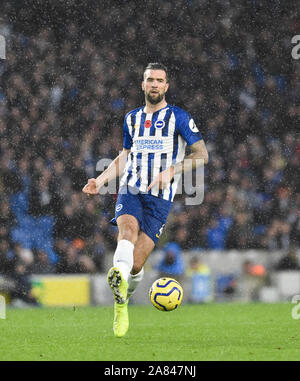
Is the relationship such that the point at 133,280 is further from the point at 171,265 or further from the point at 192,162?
the point at 171,265

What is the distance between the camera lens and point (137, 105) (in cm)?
1650

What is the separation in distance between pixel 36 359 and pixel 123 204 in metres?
1.87

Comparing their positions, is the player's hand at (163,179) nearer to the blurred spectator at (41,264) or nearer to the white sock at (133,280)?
the white sock at (133,280)

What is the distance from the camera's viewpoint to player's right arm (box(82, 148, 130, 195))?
632 cm

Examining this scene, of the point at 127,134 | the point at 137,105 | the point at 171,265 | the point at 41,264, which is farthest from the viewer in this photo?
the point at 137,105

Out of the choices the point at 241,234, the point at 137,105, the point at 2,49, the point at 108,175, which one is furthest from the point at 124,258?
the point at 2,49

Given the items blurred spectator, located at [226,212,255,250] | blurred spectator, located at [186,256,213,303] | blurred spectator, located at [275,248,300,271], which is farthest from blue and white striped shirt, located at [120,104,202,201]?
blurred spectator, located at [226,212,255,250]

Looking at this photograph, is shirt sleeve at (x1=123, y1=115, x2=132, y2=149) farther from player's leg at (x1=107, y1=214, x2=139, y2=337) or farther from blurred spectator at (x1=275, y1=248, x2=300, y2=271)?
blurred spectator at (x1=275, y1=248, x2=300, y2=271)

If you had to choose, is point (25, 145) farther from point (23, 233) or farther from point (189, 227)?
point (189, 227)

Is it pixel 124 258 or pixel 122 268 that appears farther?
pixel 124 258

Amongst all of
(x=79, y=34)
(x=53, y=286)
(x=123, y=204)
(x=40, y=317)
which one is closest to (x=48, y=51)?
(x=79, y=34)

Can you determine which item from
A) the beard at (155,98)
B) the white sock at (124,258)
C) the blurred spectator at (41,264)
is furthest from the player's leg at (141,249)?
the blurred spectator at (41,264)

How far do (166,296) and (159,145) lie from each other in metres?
1.27
